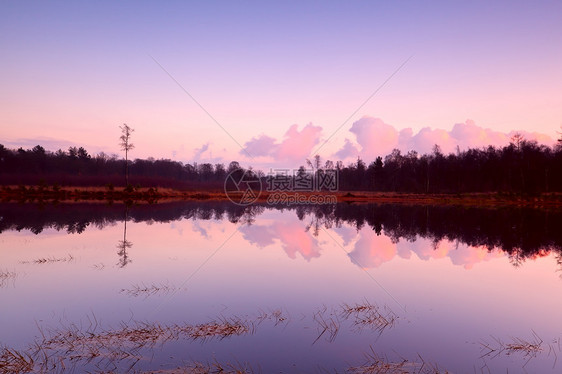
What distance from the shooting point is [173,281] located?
14359mm

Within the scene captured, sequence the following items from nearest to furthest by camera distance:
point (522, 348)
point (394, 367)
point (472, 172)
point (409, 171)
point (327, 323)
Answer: point (394, 367), point (522, 348), point (327, 323), point (472, 172), point (409, 171)

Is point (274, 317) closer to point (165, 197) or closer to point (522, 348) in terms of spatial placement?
point (522, 348)

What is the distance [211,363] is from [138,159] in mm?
188923

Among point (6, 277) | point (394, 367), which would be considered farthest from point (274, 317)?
point (6, 277)

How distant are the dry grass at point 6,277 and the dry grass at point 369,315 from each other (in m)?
11.9

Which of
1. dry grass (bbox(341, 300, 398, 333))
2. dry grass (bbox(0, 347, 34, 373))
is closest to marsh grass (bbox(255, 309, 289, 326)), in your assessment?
dry grass (bbox(341, 300, 398, 333))

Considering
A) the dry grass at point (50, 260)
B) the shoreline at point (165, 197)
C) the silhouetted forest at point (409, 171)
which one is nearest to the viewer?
the dry grass at point (50, 260)

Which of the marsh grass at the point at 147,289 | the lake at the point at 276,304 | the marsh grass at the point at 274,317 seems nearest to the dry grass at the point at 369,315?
the lake at the point at 276,304

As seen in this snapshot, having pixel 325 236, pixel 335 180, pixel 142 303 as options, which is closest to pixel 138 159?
pixel 335 180

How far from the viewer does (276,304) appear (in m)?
11.9

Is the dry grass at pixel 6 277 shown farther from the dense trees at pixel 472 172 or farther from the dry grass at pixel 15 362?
the dense trees at pixel 472 172

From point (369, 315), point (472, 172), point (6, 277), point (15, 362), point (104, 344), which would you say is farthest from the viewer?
point (472, 172)

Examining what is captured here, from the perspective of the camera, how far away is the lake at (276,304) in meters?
8.08

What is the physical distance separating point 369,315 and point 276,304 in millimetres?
2953
